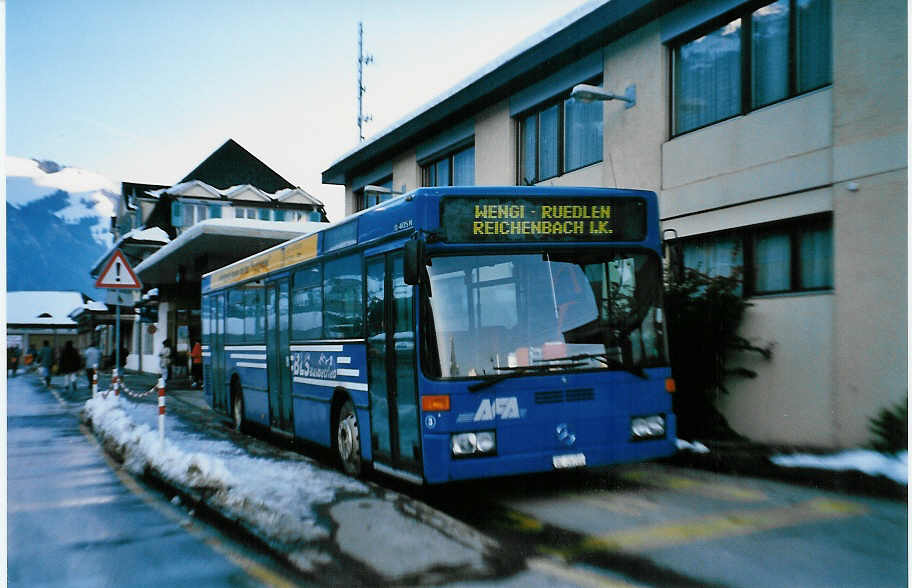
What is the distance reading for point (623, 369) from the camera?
726 cm

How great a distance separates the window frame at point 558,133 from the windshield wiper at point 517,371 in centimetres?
704

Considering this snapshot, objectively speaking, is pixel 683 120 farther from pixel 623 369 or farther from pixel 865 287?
pixel 623 369

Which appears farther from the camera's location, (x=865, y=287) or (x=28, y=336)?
(x=28, y=336)

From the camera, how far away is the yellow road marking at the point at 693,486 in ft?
24.4

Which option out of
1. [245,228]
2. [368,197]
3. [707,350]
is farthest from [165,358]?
[707,350]

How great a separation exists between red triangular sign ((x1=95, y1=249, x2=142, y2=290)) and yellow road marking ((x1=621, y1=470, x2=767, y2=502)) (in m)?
10.0

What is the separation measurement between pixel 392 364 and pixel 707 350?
4.67 m

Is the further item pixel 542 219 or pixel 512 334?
pixel 542 219

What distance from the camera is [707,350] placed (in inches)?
408

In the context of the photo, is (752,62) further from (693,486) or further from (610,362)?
(693,486)

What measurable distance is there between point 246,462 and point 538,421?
4270 mm

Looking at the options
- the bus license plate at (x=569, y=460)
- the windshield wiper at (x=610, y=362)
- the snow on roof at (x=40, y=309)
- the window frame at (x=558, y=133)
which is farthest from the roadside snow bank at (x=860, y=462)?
the snow on roof at (x=40, y=309)

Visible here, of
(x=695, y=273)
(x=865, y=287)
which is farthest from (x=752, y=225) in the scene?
Answer: (x=865, y=287)

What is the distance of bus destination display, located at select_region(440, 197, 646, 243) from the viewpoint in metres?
7.08
